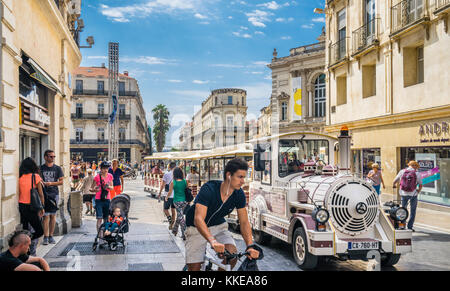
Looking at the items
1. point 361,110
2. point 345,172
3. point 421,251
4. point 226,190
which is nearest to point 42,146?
point 345,172

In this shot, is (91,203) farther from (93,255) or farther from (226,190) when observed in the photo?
(226,190)

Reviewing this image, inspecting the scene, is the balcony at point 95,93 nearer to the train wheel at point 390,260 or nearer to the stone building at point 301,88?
the stone building at point 301,88

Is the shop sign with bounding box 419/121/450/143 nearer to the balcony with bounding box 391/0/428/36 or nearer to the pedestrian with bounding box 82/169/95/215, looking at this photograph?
the balcony with bounding box 391/0/428/36

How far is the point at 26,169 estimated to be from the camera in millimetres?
7695

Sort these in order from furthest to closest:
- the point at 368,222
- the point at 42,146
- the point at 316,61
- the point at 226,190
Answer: the point at 316,61 < the point at 42,146 < the point at 368,222 < the point at 226,190

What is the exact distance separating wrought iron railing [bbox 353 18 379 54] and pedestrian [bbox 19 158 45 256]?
Result: 51.2 feet

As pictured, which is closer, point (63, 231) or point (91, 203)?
point (63, 231)

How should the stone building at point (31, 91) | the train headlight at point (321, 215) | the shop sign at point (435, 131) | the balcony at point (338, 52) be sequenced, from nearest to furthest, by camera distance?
the train headlight at point (321, 215)
the stone building at point (31, 91)
the shop sign at point (435, 131)
the balcony at point (338, 52)

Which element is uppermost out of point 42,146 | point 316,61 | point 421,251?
point 316,61

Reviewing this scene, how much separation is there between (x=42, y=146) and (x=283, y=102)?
116 feet

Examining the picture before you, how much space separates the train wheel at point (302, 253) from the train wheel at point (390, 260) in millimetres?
1168

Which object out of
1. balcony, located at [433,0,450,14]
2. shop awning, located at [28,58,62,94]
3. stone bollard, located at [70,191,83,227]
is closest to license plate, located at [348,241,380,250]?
shop awning, located at [28,58,62,94]

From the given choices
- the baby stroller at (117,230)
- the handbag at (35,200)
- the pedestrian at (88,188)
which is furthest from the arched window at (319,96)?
the handbag at (35,200)

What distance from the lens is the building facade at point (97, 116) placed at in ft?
212
